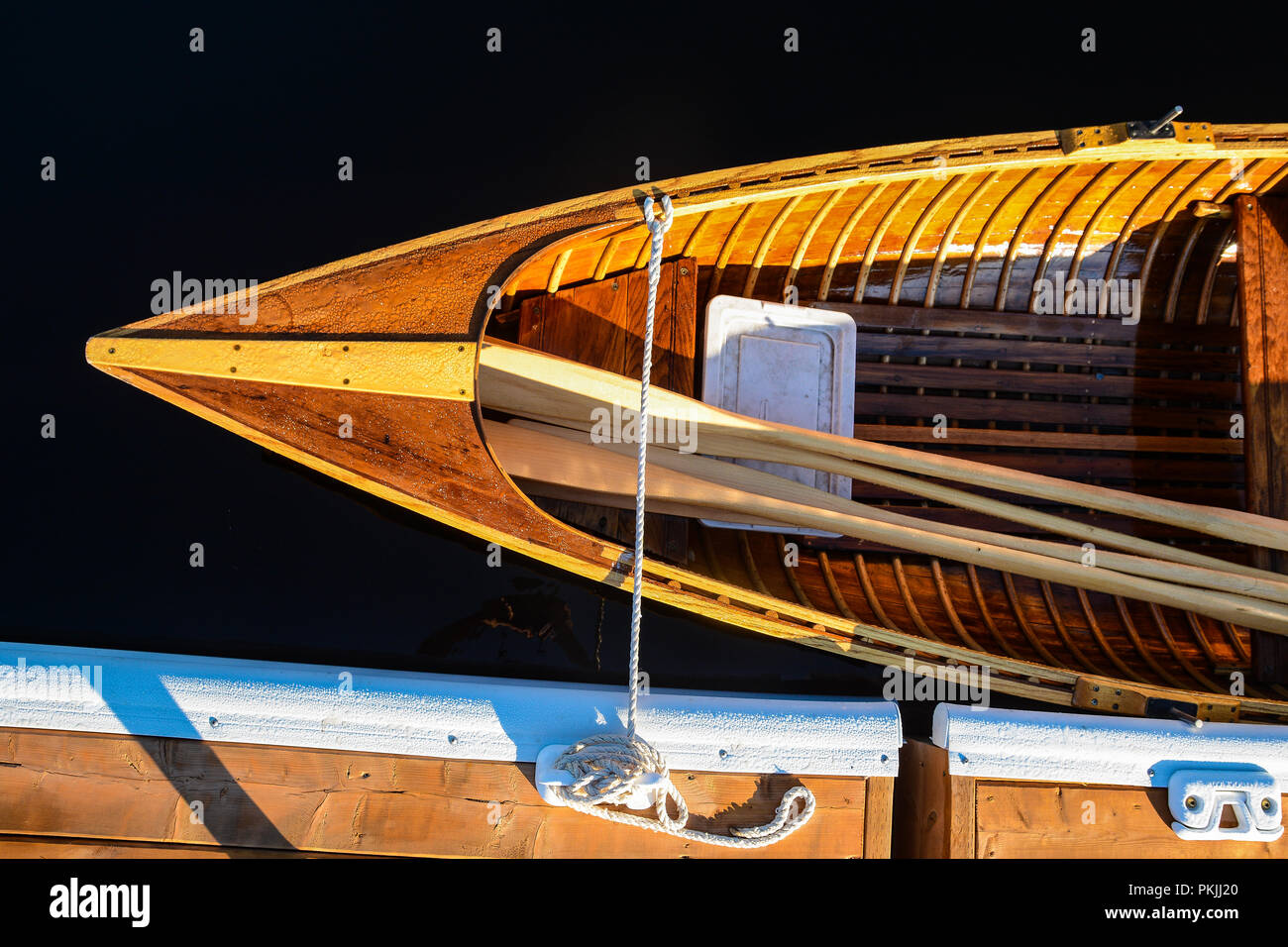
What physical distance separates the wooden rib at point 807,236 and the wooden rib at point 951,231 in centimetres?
58

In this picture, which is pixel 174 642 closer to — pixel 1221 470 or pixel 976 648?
pixel 976 648

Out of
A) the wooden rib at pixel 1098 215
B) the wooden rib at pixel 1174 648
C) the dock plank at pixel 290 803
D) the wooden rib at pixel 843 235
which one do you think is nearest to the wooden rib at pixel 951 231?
the wooden rib at pixel 843 235

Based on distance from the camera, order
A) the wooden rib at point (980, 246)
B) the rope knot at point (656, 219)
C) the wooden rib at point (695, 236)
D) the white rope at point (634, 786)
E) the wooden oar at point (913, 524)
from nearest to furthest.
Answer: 1. the white rope at point (634, 786)
2. the rope knot at point (656, 219)
3. the wooden oar at point (913, 524)
4. the wooden rib at point (695, 236)
5. the wooden rib at point (980, 246)

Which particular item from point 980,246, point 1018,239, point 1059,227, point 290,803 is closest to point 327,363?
point 290,803

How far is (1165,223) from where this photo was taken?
3871mm

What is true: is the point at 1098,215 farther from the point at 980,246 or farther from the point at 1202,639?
the point at 1202,639

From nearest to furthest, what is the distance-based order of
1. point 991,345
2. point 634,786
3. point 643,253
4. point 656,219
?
1. point 634,786
2. point 656,219
3. point 643,253
4. point 991,345

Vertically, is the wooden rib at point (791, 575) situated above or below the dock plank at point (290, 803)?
above

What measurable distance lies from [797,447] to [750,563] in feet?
1.66

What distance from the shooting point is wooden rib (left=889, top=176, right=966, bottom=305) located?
356 cm

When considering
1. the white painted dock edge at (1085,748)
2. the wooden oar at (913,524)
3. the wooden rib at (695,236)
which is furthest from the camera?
the wooden rib at (695,236)

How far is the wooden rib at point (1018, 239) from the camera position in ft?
12.0

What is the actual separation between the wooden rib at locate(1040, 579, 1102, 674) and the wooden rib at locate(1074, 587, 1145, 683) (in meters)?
0.10

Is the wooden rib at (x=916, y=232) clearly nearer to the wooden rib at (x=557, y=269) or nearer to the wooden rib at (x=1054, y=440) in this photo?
the wooden rib at (x=1054, y=440)
